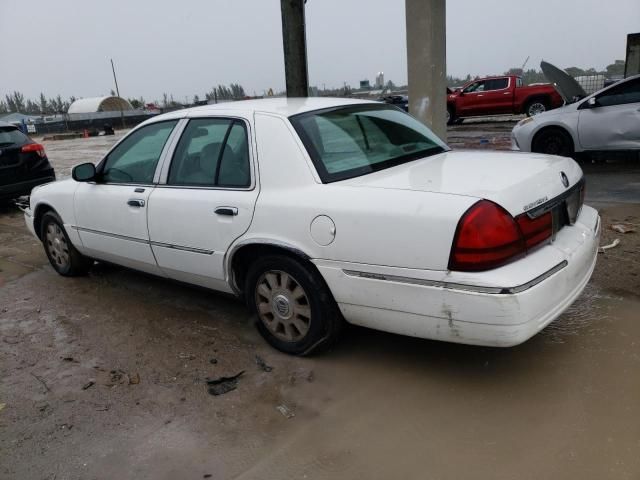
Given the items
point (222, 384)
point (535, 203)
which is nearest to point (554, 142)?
point (535, 203)

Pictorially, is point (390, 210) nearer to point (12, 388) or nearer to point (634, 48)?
point (12, 388)

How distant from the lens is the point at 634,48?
562 inches

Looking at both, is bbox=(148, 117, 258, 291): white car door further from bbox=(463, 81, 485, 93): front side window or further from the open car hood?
bbox=(463, 81, 485, 93): front side window

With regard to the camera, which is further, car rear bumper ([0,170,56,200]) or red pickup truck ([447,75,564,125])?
red pickup truck ([447,75,564,125])

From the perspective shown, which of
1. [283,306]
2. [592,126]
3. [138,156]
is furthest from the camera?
[592,126]

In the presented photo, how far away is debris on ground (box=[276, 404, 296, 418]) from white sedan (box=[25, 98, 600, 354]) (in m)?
0.46

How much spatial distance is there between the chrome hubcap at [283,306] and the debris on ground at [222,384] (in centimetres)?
36

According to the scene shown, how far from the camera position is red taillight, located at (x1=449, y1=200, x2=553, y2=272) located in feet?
8.21

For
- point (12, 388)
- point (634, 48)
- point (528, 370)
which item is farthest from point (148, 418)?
point (634, 48)

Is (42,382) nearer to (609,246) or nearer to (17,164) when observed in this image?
(609,246)

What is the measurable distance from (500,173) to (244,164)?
151 cm

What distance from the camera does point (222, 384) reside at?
3188 mm

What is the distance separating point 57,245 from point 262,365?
291 cm

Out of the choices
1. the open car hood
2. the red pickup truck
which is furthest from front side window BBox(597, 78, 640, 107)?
the red pickup truck
